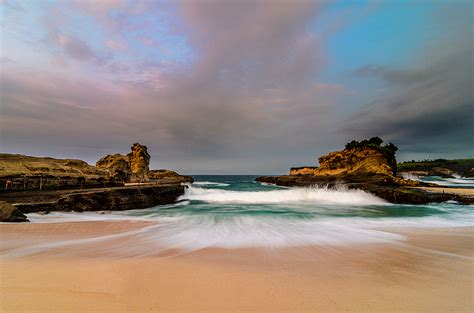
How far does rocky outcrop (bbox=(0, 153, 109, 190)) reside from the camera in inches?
457

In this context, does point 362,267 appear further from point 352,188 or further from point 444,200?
point 352,188

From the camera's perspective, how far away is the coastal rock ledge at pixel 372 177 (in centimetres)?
1747

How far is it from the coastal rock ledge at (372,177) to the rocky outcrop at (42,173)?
23.9 m

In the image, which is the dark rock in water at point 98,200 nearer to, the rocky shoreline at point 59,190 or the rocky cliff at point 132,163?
the rocky shoreline at point 59,190

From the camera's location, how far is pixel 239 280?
10.9ft

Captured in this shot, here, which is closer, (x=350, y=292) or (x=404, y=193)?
(x=350, y=292)

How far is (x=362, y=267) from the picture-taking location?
4.06 m

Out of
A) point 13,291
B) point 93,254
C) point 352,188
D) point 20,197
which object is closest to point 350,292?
point 13,291

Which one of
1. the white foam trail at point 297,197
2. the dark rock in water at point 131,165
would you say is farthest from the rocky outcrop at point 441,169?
the dark rock in water at point 131,165

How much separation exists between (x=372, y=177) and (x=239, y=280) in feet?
99.7

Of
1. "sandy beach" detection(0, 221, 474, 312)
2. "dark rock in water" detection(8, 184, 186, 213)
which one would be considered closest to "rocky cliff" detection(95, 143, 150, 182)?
"dark rock in water" detection(8, 184, 186, 213)

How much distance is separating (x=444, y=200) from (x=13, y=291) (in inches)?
915

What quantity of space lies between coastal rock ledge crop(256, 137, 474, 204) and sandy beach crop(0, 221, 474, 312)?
1502 cm

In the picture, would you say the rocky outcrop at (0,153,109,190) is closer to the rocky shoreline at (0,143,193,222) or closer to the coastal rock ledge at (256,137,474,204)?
the rocky shoreline at (0,143,193,222)
